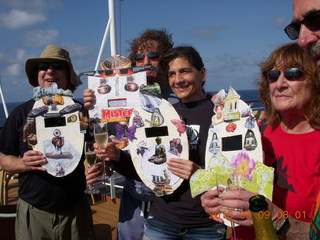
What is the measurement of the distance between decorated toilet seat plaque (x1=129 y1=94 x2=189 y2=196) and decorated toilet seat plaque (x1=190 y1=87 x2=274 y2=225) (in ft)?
0.78

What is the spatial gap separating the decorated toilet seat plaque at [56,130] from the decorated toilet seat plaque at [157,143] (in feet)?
1.47

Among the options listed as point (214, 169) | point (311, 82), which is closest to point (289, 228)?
point (214, 169)

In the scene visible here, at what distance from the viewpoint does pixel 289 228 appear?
1128mm

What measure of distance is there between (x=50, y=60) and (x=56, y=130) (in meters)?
0.59

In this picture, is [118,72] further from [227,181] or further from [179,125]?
[227,181]

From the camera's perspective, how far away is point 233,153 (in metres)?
1.35

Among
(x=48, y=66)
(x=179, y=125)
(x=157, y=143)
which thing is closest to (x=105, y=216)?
(x=48, y=66)

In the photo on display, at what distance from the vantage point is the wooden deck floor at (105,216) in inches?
140

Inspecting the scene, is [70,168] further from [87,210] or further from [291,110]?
[291,110]

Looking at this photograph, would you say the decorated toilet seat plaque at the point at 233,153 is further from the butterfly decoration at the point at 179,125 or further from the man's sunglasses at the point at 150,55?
the man's sunglasses at the point at 150,55

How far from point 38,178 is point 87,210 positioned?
0.46 meters

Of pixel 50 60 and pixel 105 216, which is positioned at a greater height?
pixel 50 60

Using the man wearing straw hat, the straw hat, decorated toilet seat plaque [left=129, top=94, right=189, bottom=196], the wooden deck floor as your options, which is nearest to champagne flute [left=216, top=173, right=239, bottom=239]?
→ decorated toilet seat plaque [left=129, top=94, right=189, bottom=196]

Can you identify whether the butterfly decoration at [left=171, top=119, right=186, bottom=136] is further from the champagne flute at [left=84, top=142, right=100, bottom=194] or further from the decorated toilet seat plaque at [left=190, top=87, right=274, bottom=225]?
the champagne flute at [left=84, top=142, right=100, bottom=194]
